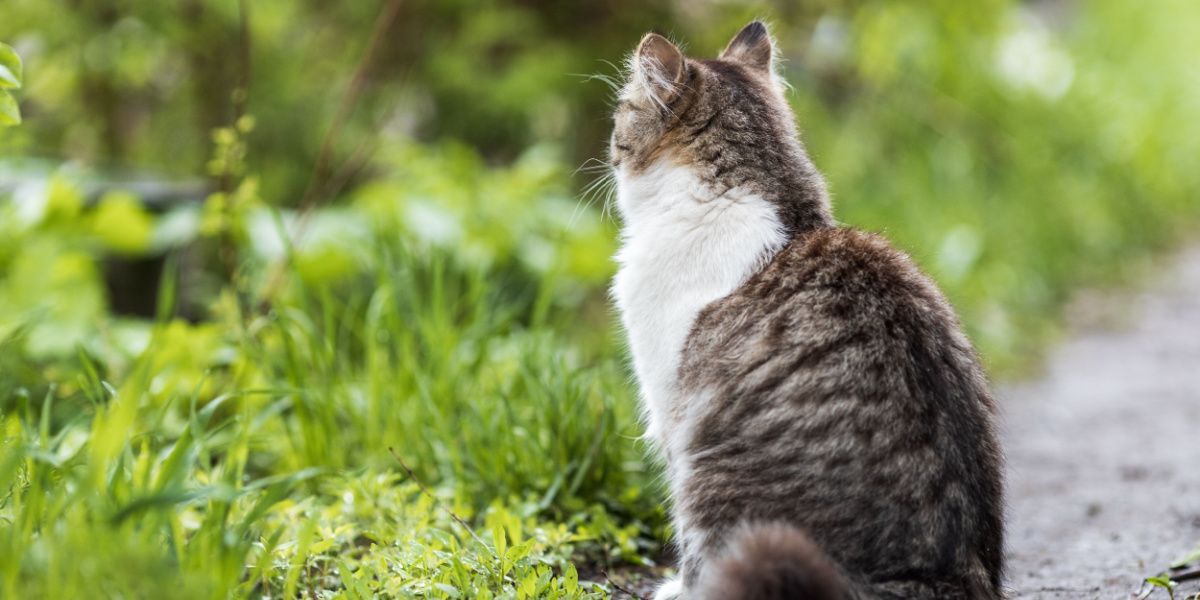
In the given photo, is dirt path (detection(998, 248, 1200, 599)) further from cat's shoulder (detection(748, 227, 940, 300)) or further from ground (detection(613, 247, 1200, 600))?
cat's shoulder (detection(748, 227, 940, 300))

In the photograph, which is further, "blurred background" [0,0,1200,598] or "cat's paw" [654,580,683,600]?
"blurred background" [0,0,1200,598]

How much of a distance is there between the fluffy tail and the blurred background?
1.86ft

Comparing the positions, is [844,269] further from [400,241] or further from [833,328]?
[400,241]

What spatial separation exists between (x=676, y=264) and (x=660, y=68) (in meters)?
0.47

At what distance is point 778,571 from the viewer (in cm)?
193

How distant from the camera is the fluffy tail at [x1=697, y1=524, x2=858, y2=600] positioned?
1.92 m

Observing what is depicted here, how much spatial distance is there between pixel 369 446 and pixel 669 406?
129 centimetres

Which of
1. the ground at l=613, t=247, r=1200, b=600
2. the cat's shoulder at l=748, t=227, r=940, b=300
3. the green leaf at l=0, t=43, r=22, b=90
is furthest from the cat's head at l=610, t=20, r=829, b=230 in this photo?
the green leaf at l=0, t=43, r=22, b=90

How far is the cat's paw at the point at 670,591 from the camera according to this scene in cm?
248

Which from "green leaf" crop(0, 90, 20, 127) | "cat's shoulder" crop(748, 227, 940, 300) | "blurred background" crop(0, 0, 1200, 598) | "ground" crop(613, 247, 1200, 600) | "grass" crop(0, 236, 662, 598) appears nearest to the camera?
"grass" crop(0, 236, 662, 598)

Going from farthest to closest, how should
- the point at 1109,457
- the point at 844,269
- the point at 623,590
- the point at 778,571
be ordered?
the point at 1109,457 → the point at 623,590 → the point at 844,269 → the point at 778,571

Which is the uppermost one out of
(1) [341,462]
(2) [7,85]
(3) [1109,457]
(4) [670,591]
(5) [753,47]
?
(3) [1109,457]

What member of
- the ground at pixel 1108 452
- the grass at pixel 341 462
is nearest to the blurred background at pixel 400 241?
the grass at pixel 341 462

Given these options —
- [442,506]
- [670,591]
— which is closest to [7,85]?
[442,506]
